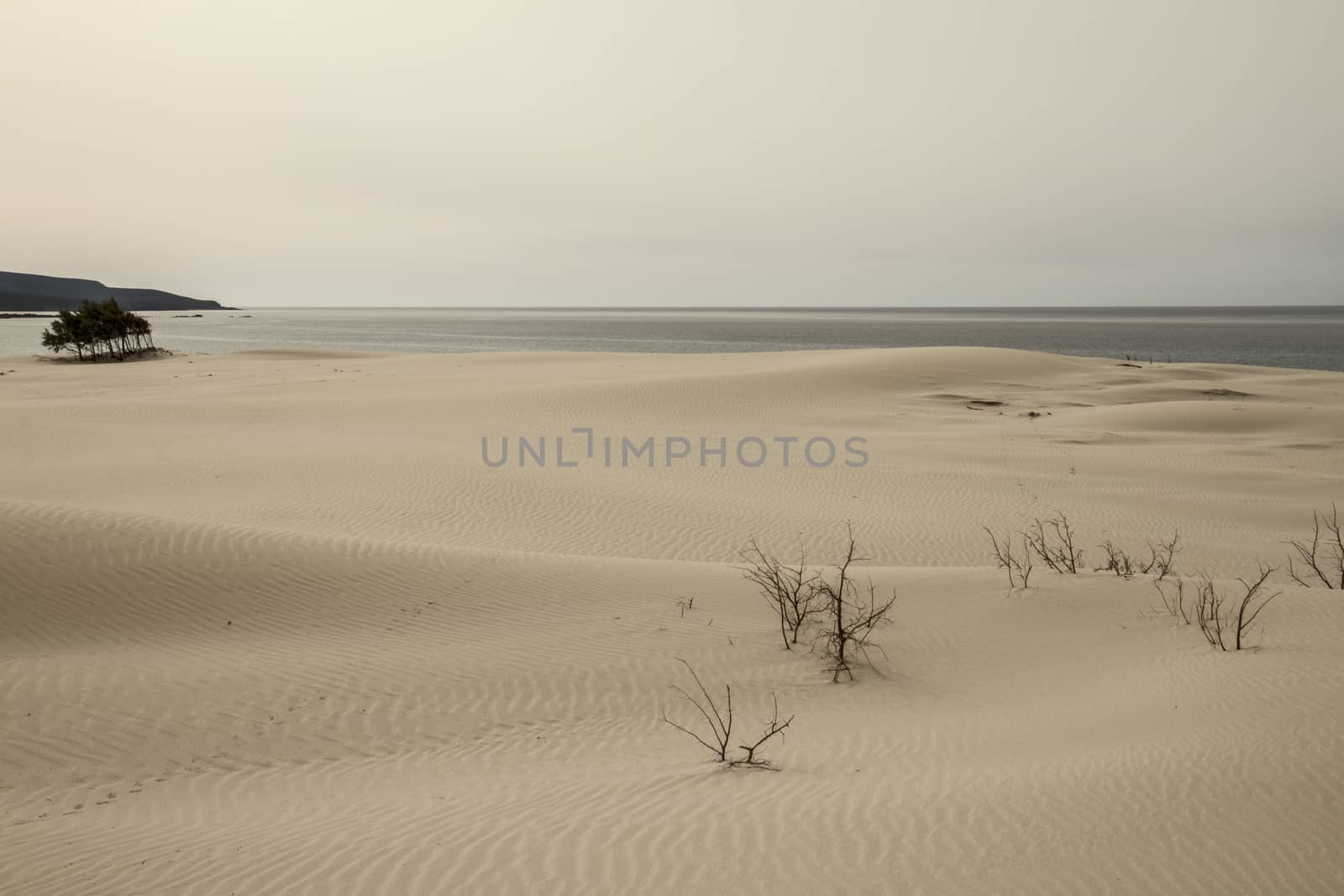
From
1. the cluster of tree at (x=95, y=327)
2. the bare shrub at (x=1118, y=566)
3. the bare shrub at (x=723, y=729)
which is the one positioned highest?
the cluster of tree at (x=95, y=327)

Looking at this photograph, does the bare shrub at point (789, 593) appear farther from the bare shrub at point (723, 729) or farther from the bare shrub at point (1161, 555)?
the bare shrub at point (1161, 555)

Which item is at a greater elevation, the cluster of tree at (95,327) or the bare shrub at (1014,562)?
the cluster of tree at (95,327)

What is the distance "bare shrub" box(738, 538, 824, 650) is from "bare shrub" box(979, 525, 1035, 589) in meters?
2.14

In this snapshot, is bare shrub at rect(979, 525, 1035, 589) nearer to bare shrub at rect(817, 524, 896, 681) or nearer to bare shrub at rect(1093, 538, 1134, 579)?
bare shrub at rect(1093, 538, 1134, 579)

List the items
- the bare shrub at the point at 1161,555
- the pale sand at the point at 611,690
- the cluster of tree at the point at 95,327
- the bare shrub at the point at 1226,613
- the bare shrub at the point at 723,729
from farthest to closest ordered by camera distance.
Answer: the cluster of tree at the point at 95,327 < the bare shrub at the point at 1161,555 < the bare shrub at the point at 1226,613 < the bare shrub at the point at 723,729 < the pale sand at the point at 611,690

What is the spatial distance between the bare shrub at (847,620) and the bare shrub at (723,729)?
836 millimetres

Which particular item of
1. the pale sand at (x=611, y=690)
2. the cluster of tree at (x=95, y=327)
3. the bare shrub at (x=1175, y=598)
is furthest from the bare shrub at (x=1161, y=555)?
the cluster of tree at (x=95, y=327)

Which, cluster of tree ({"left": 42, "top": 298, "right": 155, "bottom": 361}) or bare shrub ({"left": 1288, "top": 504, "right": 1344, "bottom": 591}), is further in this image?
cluster of tree ({"left": 42, "top": 298, "right": 155, "bottom": 361})

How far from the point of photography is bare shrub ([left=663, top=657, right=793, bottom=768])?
511cm

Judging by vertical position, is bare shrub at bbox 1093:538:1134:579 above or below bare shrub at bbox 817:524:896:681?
above

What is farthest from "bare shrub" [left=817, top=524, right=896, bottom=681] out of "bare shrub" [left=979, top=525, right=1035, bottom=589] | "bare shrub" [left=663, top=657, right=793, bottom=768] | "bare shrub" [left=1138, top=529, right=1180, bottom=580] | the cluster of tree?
the cluster of tree

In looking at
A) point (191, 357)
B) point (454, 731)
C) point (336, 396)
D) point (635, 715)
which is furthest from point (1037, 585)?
point (191, 357)

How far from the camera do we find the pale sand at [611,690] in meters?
3.87

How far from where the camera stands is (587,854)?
3916 millimetres
